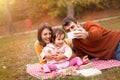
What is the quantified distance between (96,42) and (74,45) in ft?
1.32

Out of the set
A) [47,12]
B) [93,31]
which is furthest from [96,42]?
[47,12]

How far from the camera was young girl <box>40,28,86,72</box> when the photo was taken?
5.18 metres

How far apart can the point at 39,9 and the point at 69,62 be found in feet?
35.3

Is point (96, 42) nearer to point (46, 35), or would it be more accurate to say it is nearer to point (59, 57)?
point (59, 57)

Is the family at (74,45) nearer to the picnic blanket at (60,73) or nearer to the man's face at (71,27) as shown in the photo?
the man's face at (71,27)

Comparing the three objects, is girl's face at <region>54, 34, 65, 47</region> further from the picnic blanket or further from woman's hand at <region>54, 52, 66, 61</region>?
the picnic blanket

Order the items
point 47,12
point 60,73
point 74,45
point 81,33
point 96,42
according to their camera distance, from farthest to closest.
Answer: point 47,12 < point 74,45 < point 96,42 < point 81,33 < point 60,73

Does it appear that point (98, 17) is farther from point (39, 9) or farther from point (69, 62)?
point (69, 62)

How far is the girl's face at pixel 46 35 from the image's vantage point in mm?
5332

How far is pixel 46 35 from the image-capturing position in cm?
536

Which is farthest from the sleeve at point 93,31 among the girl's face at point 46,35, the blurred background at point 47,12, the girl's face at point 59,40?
the blurred background at point 47,12

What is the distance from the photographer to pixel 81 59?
18.1ft

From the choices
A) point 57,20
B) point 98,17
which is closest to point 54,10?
point 57,20

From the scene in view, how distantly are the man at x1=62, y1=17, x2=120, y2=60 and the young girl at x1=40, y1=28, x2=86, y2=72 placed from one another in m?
0.25
